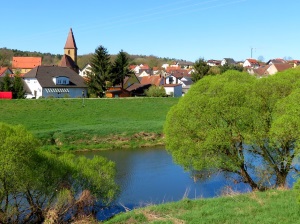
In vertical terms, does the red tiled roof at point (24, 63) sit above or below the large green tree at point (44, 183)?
above

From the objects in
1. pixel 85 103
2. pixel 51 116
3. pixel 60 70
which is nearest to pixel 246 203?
pixel 51 116

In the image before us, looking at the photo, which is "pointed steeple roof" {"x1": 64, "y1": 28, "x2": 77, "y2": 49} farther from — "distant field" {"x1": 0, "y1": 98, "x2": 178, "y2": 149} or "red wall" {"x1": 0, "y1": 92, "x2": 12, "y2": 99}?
"distant field" {"x1": 0, "y1": 98, "x2": 178, "y2": 149}

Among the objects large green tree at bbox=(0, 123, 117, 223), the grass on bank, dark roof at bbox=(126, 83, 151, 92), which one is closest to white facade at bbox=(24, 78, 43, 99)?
dark roof at bbox=(126, 83, 151, 92)

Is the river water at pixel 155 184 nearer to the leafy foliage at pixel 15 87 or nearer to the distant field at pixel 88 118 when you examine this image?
the distant field at pixel 88 118

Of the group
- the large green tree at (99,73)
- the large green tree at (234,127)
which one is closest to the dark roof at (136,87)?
the large green tree at (99,73)

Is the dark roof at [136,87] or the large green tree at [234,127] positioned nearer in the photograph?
the large green tree at [234,127]

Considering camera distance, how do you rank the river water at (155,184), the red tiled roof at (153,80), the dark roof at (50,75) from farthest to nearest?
the red tiled roof at (153,80) < the dark roof at (50,75) < the river water at (155,184)

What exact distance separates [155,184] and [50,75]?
37.7 m

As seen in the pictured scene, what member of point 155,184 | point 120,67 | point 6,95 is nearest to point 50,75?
point 120,67

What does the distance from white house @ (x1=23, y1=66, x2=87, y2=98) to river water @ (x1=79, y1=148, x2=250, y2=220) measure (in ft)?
90.2

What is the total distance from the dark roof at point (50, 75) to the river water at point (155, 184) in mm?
28504

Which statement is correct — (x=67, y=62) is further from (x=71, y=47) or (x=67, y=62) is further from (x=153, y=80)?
(x=153, y=80)

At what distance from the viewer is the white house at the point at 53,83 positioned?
5262 cm

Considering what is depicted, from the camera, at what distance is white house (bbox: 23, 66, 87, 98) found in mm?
52625
